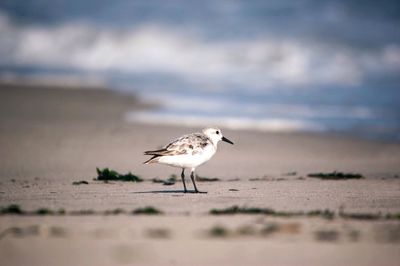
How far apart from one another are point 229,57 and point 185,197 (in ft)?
91.4

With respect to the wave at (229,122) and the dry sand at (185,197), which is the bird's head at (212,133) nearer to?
the dry sand at (185,197)

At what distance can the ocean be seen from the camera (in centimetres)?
2077

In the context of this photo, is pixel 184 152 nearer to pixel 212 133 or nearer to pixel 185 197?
pixel 185 197

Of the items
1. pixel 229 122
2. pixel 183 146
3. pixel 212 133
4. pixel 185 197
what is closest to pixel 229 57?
pixel 229 122

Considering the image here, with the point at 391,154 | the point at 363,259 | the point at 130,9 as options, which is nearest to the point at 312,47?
the point at 130,9

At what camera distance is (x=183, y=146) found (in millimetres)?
9984

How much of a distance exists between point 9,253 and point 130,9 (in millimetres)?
42282

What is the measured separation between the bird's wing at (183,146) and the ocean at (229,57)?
7.32 metres

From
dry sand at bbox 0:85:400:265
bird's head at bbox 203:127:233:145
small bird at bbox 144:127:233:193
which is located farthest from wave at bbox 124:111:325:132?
small bird at bbox 144:127:233:193

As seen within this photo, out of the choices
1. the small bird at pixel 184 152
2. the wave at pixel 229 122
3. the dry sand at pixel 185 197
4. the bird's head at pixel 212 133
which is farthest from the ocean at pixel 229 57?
the small bird at pixel 184 152

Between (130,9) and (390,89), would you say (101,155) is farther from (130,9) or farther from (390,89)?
(130,9)

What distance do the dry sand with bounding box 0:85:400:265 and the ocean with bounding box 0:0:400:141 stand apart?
106 inches

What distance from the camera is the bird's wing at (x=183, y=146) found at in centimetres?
989

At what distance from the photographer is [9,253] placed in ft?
19.6
